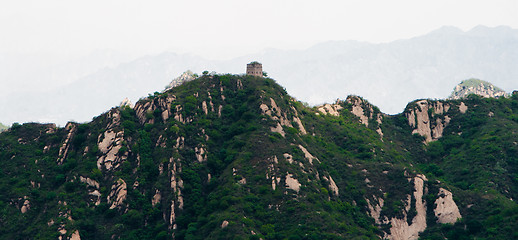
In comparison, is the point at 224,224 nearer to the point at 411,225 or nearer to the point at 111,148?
the point at 111,148

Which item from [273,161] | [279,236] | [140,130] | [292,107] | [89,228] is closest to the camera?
[279,236]

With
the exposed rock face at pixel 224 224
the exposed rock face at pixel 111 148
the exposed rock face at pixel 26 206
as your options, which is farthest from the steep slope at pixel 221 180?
the exposed rock face at pixel 224 224

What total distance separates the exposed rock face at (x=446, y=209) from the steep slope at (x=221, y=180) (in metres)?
0.33

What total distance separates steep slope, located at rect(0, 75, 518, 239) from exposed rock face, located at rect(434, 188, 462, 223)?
331 mm

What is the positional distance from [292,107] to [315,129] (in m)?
11.9

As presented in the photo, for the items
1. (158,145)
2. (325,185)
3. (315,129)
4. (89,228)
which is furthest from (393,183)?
(89,228)

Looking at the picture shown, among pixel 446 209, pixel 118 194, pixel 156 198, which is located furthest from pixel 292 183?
pixel 118 194

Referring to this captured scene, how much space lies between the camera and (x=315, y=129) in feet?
620

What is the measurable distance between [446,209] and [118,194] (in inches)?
3826

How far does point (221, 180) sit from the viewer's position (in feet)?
497

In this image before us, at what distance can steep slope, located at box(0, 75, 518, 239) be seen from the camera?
449 ft

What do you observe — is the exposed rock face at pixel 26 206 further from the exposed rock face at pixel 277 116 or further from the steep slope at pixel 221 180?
the exposed rock face at pixel 277 116

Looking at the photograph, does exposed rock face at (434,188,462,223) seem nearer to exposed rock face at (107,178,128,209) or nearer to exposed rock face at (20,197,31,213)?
exposed rock face at (107,178,128,209)

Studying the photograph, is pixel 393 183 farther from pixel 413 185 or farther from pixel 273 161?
pixel 273 161
